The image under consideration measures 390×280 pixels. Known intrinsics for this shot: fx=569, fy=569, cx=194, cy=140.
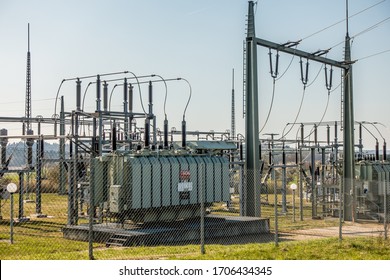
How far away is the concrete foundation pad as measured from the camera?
1453 centimetres

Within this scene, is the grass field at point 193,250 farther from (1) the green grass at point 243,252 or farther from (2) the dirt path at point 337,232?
(2) the dirt path at point 337,232

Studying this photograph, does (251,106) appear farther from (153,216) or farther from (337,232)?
(337,232)

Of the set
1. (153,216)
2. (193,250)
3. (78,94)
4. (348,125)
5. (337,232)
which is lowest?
(337,232)

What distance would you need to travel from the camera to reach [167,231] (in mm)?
15320

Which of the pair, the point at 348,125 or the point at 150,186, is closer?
the point at 150,186

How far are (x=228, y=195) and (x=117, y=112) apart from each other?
460 centimetres

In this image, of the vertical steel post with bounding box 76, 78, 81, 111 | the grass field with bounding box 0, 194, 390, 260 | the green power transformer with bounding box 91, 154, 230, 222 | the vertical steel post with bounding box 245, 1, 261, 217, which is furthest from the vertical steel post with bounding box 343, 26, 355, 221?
the vertical steel post with bounding box 76, 78, 81, 111

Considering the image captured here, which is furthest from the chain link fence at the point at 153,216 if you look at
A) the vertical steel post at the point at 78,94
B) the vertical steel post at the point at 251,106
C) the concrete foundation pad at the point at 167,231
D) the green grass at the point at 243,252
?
the vertical steel post at the point at 78,94

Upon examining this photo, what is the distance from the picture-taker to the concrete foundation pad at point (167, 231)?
14.5 m

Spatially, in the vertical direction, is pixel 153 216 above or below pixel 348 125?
below

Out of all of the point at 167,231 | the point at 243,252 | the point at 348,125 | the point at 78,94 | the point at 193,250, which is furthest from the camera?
the point at 348,125

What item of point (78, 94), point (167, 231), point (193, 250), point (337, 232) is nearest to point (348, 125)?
point (337, 232)

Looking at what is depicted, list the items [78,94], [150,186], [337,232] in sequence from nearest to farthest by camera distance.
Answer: [150,186] → [337,232] → [78,94]

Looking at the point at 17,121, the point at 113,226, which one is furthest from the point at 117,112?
the point at 17,121
